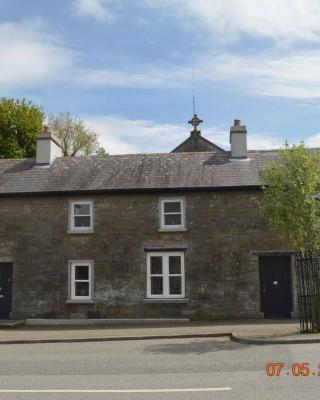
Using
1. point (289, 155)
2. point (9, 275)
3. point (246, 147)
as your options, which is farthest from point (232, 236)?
point (9, 275)

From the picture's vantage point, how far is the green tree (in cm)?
3800

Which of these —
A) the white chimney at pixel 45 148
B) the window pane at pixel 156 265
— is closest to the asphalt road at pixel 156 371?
the window pane at pixel 156 265

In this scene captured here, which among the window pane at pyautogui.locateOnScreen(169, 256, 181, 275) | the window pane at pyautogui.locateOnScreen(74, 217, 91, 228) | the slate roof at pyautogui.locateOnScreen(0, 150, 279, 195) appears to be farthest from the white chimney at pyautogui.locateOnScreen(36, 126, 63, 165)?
the window pane at pyautogui.locateOnScreen(169, 256, 181, 275)

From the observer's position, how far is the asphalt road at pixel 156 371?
24.2ft

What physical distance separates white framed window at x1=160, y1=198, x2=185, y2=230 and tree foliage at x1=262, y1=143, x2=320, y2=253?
19.3 feet

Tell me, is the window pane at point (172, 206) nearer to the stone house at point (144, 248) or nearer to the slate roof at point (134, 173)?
the stone house at point (144, 248)

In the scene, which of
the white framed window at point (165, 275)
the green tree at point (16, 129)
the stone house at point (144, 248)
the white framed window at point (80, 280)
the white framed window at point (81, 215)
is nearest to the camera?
the stone house at point (144, 248)

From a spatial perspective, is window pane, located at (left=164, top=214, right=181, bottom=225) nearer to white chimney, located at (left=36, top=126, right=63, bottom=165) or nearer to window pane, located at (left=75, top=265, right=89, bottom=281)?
window pane, located at (left=75, top=265, right=89, bottom=281)

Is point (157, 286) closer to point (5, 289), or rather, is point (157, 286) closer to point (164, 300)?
point (164, 300)

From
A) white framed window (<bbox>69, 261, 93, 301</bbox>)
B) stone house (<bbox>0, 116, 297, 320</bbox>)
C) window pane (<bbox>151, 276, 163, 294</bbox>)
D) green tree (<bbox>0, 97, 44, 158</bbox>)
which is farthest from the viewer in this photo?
green tree (<bbox>0, 97, 44, 158</bbox>)

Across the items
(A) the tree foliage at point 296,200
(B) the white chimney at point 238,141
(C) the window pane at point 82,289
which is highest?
(B) the white chimney at point 238,141

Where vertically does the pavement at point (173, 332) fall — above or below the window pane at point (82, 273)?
below

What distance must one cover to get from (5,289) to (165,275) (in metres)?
6.69

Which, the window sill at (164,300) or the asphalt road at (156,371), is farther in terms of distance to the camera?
the window sill at (164,300)
